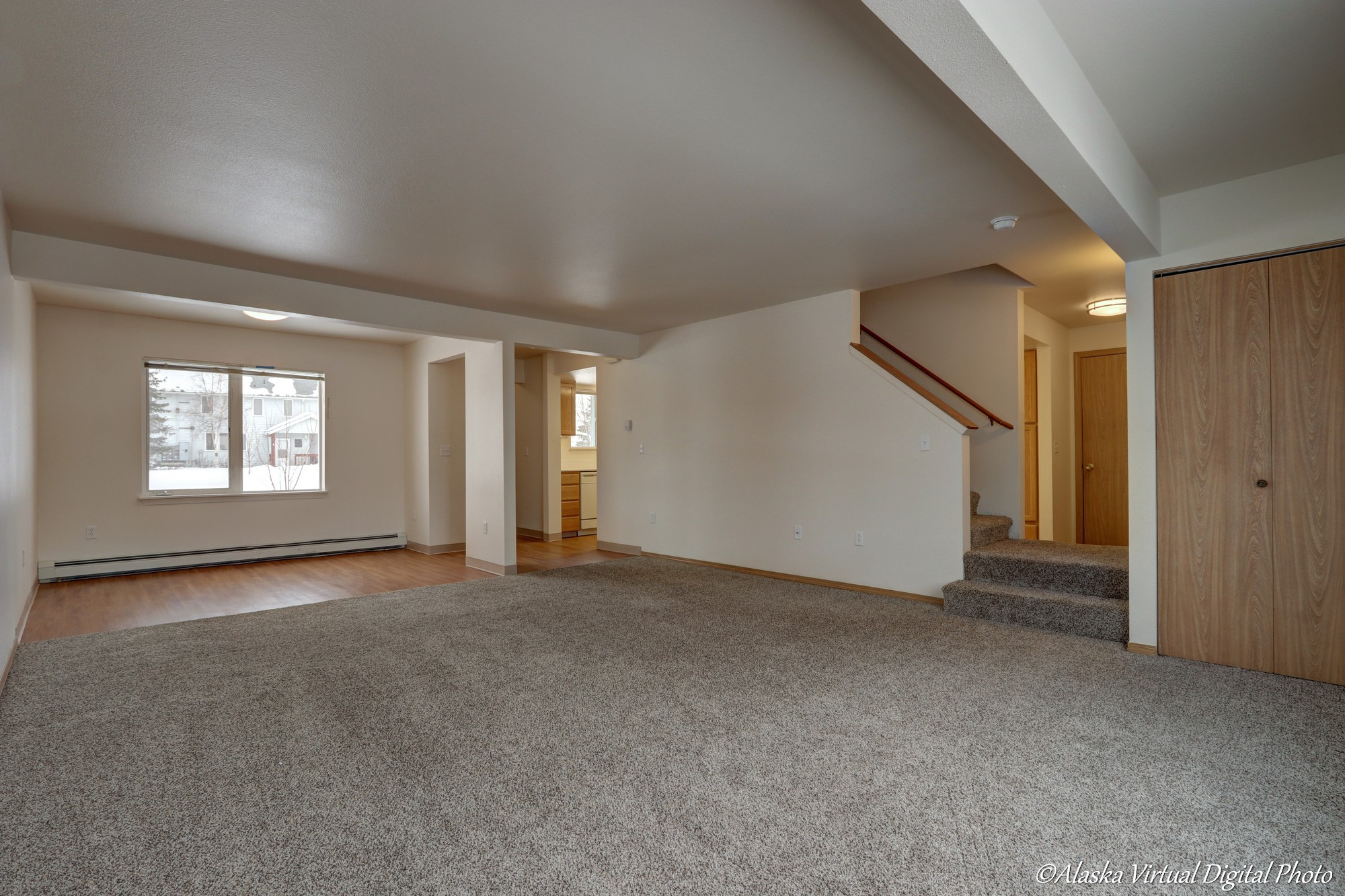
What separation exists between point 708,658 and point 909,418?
8.67 feet

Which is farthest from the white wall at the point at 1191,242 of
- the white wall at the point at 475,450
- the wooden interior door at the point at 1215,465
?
the white wall at the point at 475,450

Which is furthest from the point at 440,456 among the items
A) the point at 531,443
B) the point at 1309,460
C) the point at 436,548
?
the point at 1309,460

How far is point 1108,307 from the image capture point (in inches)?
224

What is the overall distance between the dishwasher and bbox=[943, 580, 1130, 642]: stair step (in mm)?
5582

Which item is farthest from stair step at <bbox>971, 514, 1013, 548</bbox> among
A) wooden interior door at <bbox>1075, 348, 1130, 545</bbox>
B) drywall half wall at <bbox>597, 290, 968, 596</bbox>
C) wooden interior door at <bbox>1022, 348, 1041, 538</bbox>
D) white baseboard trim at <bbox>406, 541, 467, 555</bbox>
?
white baseboard trim at <bbox>406, 541, 467, 555</bbox>

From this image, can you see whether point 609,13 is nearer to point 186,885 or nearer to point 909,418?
point 186,885

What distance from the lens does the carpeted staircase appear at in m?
3.81

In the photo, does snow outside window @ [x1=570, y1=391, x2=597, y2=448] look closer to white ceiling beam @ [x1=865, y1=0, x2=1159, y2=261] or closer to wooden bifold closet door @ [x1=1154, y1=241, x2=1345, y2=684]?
wooden bifold closet door @ [x1=1154, y1=241, x2=1345, y2=684]

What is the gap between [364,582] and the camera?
19.1ft

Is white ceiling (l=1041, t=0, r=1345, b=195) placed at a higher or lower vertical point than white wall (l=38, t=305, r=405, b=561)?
higher

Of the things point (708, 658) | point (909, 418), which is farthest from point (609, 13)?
point (909, 418)

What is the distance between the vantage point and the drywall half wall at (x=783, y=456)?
4879mm

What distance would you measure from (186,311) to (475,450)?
9.57 feet

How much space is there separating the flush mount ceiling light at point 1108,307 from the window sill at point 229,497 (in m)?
8.34
